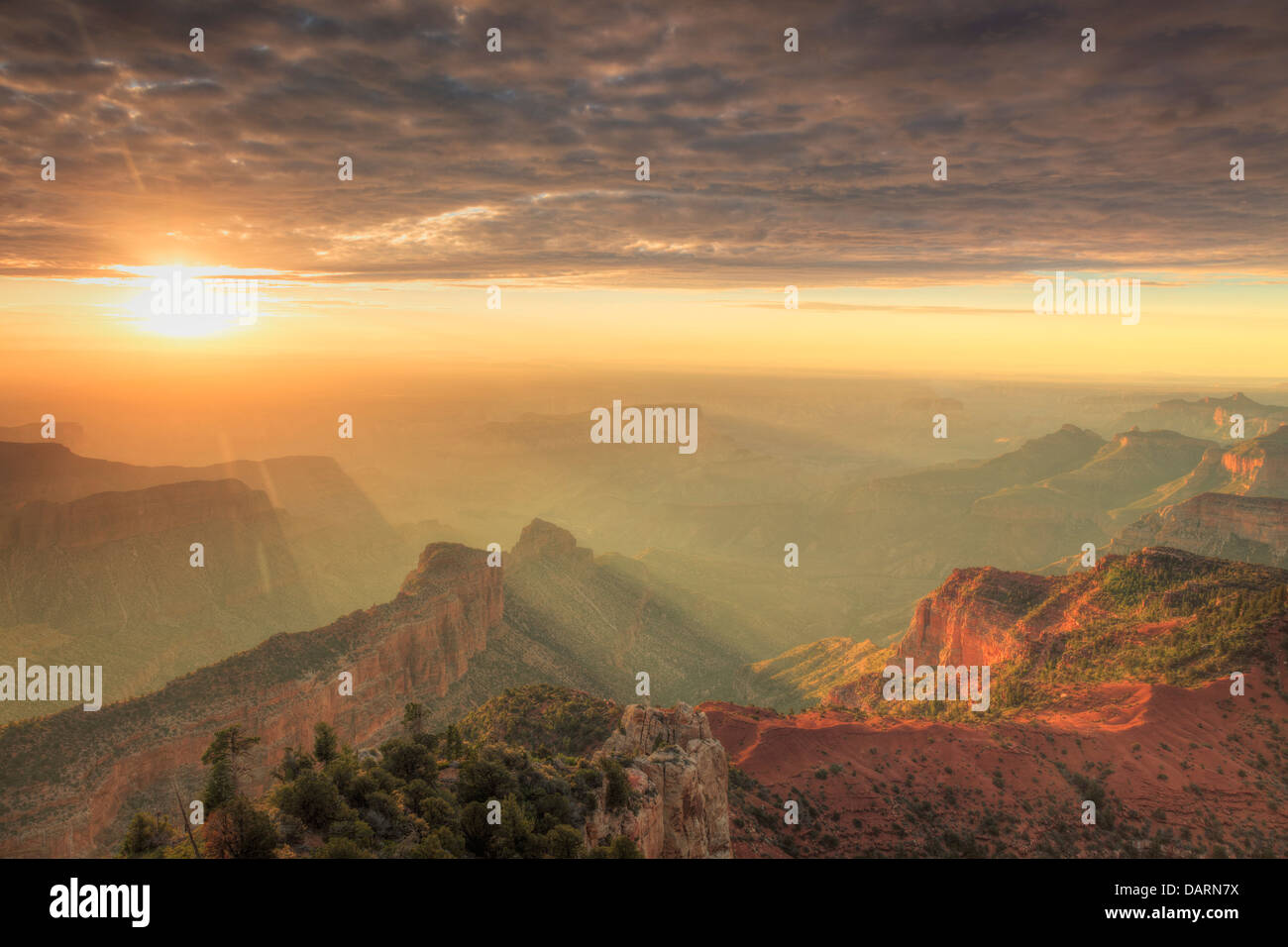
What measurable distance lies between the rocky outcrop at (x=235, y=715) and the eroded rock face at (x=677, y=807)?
35.6 m

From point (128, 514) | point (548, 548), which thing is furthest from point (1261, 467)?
point (128, 514)

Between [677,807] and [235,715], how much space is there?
40103 millimetres

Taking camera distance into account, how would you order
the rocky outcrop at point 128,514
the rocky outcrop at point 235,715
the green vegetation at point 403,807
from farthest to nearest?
the rocky outcrop at point 128,514
the rocky outcrop at point 235,715
the green vegetation at point 403,807

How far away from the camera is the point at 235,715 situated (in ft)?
159

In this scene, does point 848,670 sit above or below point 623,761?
below

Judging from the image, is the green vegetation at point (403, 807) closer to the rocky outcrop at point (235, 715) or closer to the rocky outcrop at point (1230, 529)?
the rocky outcrop at point (235, 715)

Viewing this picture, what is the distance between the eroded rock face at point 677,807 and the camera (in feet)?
66.5

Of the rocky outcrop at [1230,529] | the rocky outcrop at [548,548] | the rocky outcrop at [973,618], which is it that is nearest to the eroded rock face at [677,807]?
the rocky outcrop at [973,618]

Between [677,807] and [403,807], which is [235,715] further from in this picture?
[677,807]

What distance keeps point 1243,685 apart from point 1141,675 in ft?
18.8

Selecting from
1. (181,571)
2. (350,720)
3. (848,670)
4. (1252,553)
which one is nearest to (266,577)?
(181,571)

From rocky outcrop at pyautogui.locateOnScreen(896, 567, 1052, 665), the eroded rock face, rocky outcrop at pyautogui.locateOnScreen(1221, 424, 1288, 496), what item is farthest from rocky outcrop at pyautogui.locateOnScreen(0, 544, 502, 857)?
rocky outcrop at pyautogui.locateOnScreen(1221, 424, 1288, 496)
